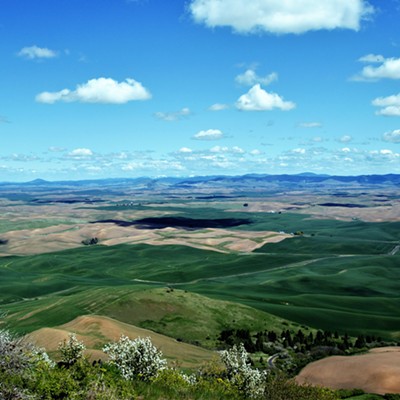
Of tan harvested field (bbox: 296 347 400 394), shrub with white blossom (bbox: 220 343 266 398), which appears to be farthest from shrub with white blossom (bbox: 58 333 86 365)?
tan harvested field (bbox: 296 347 400 394)

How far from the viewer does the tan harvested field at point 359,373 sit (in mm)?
59250

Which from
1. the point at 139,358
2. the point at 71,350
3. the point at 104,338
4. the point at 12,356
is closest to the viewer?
the point at 12,356

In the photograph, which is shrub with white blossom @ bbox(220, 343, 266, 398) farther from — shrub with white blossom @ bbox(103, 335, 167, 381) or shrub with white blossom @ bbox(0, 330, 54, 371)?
shrub with white blossom @ bbox(0, 330, 54, 371)

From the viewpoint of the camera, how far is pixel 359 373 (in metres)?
64.8

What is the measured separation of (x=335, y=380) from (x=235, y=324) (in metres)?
46.7

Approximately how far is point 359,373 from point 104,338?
43760 mm

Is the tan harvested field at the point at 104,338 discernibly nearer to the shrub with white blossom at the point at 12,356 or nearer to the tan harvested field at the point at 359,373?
the tan harvested field at the point at 359,373

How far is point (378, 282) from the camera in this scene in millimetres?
174375

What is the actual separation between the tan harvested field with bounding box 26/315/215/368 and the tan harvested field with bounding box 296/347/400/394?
16.1 m

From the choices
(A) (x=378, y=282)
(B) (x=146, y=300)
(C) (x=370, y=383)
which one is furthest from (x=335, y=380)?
(A) (x=378, y=282)

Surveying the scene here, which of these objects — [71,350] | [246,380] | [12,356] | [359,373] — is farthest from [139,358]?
[359,373]

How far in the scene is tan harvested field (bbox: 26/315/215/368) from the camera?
3125 inches

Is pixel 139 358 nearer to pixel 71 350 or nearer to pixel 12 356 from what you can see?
pixel 71 350

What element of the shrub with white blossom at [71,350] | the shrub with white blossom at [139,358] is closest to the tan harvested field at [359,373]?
the shrub with white blossom at [139,358]
